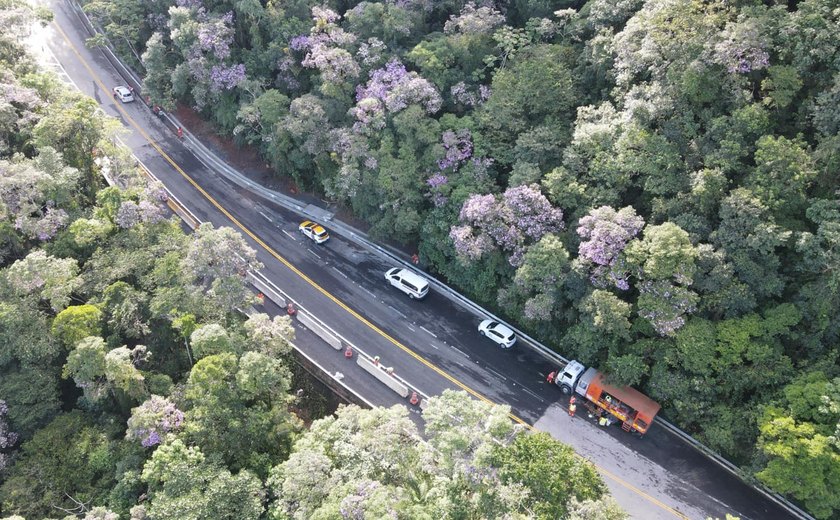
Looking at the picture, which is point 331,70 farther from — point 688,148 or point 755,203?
point 755,203

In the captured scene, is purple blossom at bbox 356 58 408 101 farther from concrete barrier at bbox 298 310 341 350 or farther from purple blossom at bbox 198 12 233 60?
concrete barrier at bbox 298 310 341 350

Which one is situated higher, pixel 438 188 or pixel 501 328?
pixel 438 188

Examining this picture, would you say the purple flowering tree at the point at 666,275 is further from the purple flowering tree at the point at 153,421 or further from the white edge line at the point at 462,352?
the purple flowering tree at the point at 153,421

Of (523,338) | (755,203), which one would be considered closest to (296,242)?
(523,338)

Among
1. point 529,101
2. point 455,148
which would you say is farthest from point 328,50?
point 529,101

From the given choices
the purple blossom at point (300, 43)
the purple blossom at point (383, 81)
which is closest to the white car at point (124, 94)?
the purple blossom at point (300, 43)

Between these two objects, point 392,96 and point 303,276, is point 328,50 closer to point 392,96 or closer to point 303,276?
point 392,96

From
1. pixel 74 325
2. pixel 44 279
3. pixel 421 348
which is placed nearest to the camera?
pixel 74 325
